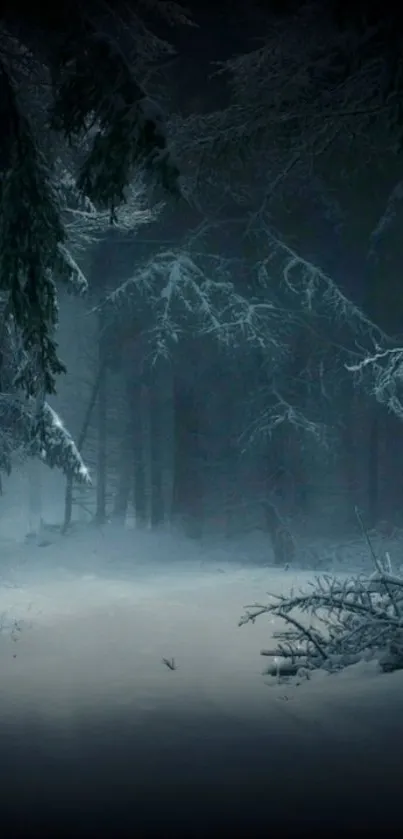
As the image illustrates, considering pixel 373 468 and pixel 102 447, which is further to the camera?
pixel 102 447

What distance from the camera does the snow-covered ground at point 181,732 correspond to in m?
5.99

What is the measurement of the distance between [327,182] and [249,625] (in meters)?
→ 12.1

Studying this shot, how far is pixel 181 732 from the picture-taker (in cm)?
780

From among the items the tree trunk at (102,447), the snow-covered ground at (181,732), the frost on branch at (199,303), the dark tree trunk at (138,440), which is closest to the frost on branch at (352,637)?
the snow-covered ground at (181,732)

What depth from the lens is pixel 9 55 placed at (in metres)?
10.4

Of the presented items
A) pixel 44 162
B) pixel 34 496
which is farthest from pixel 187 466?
pixel 34 496

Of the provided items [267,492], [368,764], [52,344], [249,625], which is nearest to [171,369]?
[267,492]

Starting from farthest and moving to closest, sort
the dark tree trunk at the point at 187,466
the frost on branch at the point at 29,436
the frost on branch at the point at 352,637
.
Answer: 1. the dark tree trunk at the point at 187,466
2. the frost on branch at the point at 29,436
3. the frost on branch at the point at 352,637

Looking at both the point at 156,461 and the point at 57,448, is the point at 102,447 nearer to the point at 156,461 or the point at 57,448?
the point at 156,461

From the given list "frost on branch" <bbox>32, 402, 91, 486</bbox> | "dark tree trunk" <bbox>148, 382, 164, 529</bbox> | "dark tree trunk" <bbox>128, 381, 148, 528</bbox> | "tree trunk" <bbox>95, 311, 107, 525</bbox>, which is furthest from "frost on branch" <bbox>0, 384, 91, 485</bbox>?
"dark tree trunk" <bbox>128, 381, 148, 528</bbox>

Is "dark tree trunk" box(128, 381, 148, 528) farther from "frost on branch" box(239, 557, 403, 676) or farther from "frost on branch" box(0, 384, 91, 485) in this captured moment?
"frost on branch" box(239, 557, 403, 676)

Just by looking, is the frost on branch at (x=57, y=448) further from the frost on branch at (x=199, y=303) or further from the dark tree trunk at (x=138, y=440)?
the dark tree trunk at (x=138, y=440)

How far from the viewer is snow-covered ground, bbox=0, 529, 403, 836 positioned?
19.6 ft

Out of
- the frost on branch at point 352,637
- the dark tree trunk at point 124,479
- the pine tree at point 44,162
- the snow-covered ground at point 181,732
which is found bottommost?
the snow-covered ground at point 181,732
